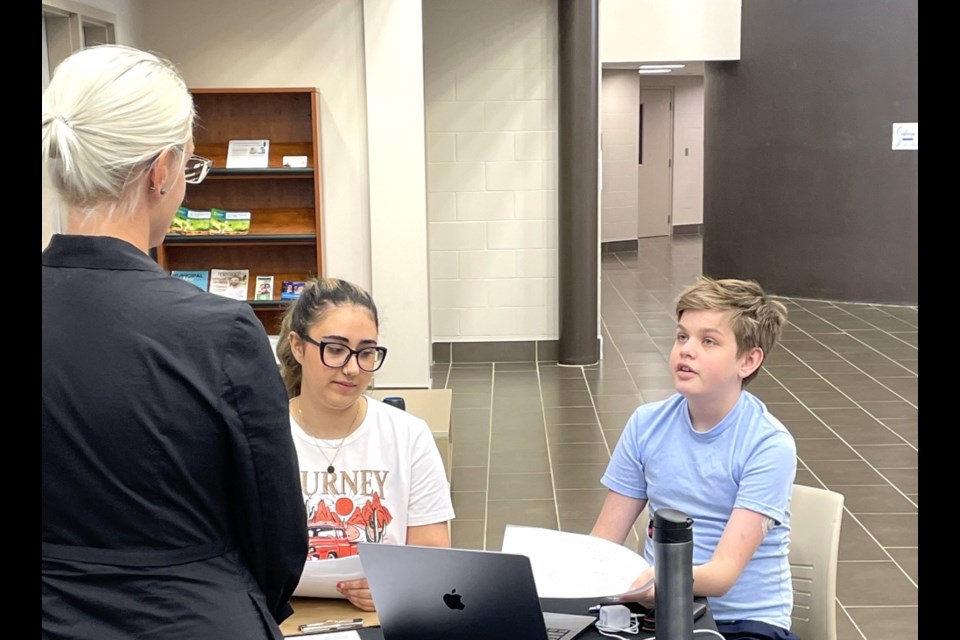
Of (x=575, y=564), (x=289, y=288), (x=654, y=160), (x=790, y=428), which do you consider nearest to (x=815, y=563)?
(x=575, y=564)

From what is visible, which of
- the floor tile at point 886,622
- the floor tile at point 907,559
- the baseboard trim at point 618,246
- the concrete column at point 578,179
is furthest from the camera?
the baseboard trim at point 618,246

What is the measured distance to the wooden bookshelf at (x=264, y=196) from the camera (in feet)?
23.4

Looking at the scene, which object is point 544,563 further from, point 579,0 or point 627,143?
point 627,143

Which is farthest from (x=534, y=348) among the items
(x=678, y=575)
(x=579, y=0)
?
(x=678, y=575)

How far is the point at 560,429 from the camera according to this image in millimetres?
6773

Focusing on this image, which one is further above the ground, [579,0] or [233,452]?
[579,0]

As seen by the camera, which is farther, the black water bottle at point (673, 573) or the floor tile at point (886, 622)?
the floor tile at point (886, 622)

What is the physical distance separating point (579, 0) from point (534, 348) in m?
2.73

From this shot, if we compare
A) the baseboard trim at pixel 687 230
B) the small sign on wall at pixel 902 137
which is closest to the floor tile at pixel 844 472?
the small sign on wall at pixel 902 137

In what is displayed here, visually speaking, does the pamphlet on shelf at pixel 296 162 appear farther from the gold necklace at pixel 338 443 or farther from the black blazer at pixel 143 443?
the black blazer at pixel 143 443

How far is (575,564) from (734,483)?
0.59 metres

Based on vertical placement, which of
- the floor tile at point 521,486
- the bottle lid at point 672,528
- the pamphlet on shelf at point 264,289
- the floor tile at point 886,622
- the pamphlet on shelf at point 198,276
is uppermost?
the pamphlet on shelf at point 198,276

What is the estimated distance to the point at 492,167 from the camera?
8398 millimetres

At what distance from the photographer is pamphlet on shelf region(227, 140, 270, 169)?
6973mm
